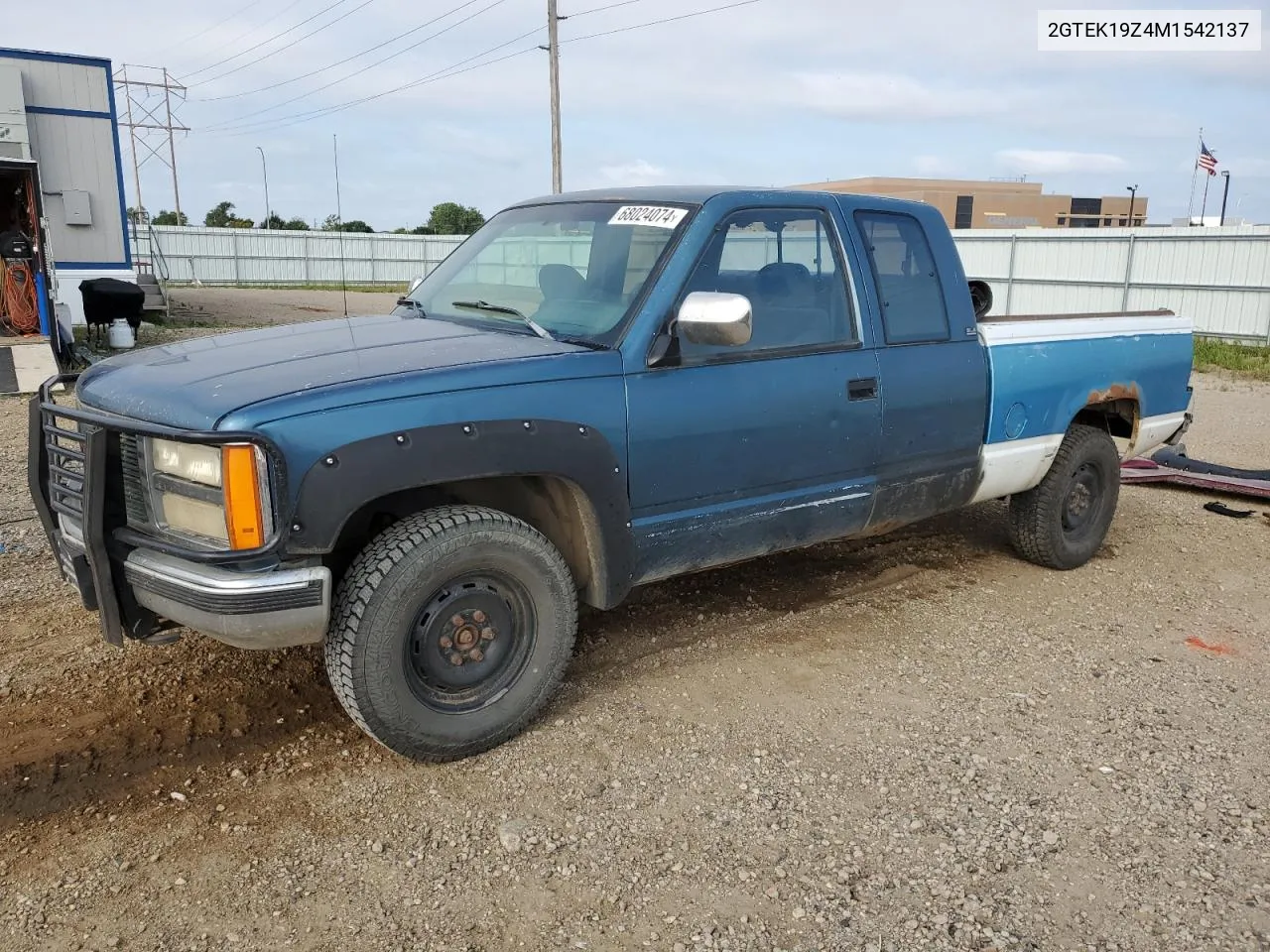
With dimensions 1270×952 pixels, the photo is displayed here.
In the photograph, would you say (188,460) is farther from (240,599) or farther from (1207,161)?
(1207,161)

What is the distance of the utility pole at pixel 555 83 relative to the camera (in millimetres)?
25681

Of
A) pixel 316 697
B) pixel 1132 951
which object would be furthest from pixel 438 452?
pixel 1132 951

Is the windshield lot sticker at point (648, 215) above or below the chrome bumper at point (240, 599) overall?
above

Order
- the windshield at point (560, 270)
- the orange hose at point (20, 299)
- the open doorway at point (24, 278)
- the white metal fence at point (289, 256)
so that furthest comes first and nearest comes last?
the white metal fence at point (289, 256) < the orange hose at point (20, 299) < the open doorway at point (24, 278) < the windshield at point (560, 270)

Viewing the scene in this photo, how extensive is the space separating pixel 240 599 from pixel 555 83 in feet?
82.1

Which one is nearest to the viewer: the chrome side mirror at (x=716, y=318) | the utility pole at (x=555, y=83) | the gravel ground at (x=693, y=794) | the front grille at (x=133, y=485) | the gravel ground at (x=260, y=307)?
the gravel ground at (x=693, y=794)

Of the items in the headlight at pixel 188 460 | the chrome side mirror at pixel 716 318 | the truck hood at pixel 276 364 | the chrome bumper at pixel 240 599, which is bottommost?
the chrome bumper at pixel 240 599

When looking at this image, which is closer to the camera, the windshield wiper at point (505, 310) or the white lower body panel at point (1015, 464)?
the windshield wiper at point (505, 310)

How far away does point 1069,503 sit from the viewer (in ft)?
18.6

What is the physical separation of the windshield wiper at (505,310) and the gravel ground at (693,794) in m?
1.39

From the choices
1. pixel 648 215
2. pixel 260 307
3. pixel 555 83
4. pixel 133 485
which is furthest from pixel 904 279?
pixel 260 307

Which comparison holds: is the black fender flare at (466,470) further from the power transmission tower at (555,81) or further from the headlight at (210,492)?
the power transmission tower at (555,81)

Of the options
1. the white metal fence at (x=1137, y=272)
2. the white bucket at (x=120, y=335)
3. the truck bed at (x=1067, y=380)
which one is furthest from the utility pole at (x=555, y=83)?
the truck bed at (x=1067, y=380)

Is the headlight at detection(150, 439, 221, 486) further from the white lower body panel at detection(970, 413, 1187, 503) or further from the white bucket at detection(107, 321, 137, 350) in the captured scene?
the white bucket at detection(107, 321, 137, 350)
